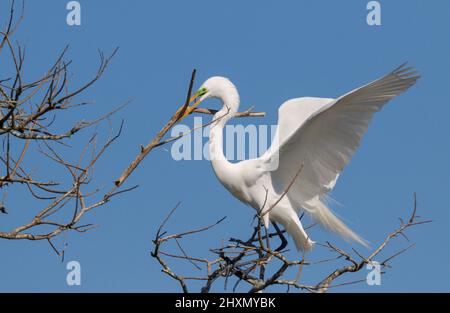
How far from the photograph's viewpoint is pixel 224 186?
7047 mm

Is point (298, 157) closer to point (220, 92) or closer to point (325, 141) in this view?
point (325, 141)

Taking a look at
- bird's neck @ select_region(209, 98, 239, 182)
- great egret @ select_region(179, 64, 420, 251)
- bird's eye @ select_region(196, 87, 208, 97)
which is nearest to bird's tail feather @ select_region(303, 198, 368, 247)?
great egret @ select_region(179, 64, 420, 251)

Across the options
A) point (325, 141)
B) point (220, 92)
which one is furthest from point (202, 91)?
point (325, 141)

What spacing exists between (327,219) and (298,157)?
2.30 feet

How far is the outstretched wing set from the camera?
5988mm

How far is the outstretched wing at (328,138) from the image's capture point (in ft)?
19.6

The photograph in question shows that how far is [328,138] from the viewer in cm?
653

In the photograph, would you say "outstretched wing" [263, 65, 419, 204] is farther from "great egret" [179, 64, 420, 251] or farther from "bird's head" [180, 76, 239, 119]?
"bird's head" [180, 76, 239, 119]

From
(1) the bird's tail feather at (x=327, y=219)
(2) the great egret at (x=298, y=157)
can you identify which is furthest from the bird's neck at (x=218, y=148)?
(1) the bird's tail feather at (x=327, y=219)

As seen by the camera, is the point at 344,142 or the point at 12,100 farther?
the point at 344,142

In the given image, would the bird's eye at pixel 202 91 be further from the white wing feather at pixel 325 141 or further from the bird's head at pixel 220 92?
the white wing feather at pixel 325 141

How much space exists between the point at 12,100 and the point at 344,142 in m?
2.93
